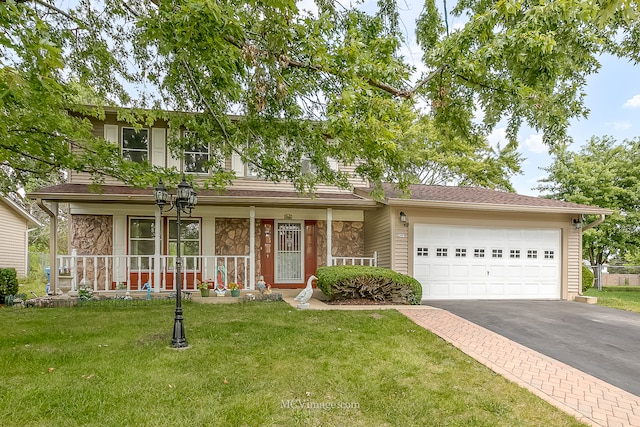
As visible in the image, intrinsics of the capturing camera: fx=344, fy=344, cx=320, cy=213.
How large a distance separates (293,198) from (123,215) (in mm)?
4711

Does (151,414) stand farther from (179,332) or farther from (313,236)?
(313,236)

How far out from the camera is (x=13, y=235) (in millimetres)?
15703

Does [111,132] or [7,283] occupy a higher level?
[111,132]

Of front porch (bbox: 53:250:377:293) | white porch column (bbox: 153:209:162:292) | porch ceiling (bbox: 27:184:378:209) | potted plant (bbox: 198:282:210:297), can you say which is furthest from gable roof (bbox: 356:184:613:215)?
white porch column (bbox: 153:209:162:292)

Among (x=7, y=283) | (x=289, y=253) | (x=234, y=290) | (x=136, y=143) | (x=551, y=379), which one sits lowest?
(x=551, y=379)

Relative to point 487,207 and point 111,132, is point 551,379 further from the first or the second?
point 111,132

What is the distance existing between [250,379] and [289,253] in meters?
6.67

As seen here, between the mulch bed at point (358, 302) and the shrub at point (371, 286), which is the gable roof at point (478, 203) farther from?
the mulch bed at point (358, 302)

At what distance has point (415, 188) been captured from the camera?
11391 mm

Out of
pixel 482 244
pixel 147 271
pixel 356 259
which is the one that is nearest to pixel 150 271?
pixel 147 271

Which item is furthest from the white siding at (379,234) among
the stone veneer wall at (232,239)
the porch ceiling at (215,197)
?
the stone veneer wall at (232,239)

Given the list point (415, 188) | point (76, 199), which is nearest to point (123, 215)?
point (76, 199)

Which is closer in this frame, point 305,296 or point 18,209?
point 305,296

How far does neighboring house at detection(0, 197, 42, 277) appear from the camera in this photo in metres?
14.7
